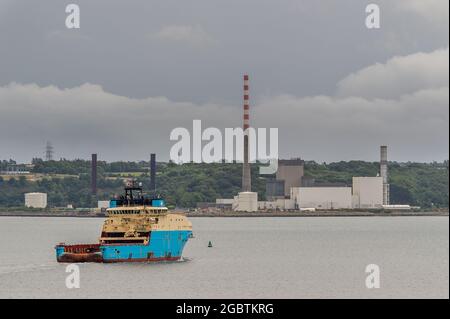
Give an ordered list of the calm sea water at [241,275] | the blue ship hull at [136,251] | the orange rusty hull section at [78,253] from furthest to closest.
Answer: the orange rusty hull section at [78,253] → the blue ship hull at [136,251] → the calm sea water at [241,275]

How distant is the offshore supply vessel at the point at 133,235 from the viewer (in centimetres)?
10306

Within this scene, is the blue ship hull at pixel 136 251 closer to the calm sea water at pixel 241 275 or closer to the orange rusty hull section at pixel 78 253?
the orange rusty hull section at pixel 78 253

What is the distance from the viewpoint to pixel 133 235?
341 ft

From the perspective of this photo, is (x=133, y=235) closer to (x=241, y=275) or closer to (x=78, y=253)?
(x=78, y=253)

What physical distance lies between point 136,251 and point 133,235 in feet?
6.20

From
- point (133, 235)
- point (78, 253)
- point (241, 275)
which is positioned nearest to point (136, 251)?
point (133, 235)

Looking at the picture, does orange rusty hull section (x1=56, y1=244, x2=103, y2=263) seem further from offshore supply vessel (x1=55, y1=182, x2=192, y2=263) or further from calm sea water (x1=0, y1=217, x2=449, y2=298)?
calm sea water (x1=0, y1=217, x2=449, y2=298)

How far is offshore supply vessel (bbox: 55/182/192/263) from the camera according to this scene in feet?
338

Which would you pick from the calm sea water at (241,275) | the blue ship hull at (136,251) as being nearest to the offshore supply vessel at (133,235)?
the blue ship hull at (136,251)

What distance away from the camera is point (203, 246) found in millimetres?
160000

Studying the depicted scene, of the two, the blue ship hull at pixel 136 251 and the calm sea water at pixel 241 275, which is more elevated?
the blue ship hull at pixel 136 251

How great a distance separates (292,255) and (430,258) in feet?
61.1
